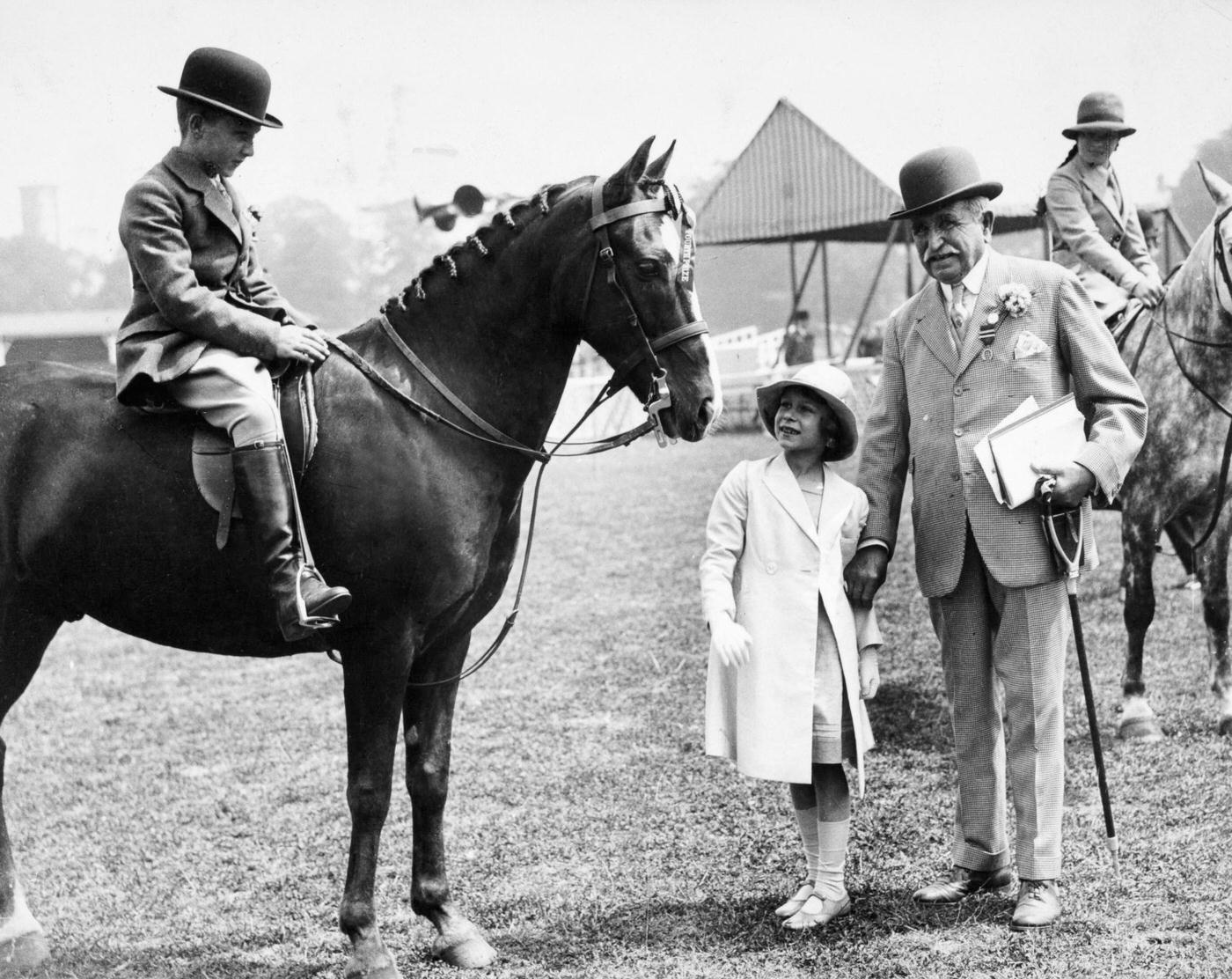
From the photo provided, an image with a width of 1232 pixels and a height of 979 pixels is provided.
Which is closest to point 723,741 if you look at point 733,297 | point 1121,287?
point 1121,287

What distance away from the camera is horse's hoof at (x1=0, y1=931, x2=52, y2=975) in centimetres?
429

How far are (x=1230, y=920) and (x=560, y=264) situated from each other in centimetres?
313

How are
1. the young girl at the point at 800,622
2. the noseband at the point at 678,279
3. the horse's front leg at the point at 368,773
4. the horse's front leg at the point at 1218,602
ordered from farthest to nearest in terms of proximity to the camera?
the horse's front leg at the point at 1218,602, the young girl at the point at 800,622, the horse's front leg at the point at 368,773, the noseband at the point at 678,279

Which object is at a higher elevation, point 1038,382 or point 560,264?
point 560,264

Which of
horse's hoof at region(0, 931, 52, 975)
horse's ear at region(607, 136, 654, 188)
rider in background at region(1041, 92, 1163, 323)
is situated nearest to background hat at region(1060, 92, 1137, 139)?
rider in background at region(1041, 92, 1163, 323)

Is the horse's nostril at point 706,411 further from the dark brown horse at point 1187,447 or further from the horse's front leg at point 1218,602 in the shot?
the horse's front leg at point 1218,602

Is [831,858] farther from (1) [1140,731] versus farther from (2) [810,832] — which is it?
(1) [1140,731]

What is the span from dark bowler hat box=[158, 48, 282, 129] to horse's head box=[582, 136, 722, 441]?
111 cm

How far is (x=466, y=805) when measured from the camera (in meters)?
5.91

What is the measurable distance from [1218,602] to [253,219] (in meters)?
5.51

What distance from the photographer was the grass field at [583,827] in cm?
412

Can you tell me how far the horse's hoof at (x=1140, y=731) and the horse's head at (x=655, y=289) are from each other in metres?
3.83

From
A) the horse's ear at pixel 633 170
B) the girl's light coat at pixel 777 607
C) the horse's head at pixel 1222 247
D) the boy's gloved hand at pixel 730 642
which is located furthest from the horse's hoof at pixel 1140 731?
the horse's ear at pixel 633 170

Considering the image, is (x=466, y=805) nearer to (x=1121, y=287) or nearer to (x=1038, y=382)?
(x=1038, y=382)
